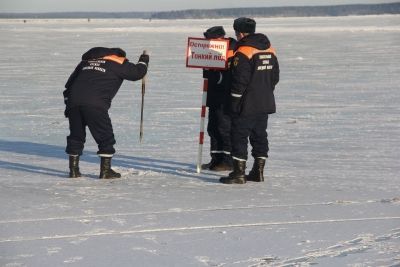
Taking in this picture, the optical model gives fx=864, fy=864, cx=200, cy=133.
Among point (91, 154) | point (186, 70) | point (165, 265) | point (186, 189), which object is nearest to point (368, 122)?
point (91, 154)

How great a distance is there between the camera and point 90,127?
8.41m

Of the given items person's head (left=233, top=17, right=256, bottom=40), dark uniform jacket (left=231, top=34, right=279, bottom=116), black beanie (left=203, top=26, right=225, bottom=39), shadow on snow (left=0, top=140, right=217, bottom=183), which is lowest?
shadow on snow (left=0, top=140, right=217, bottom=183)

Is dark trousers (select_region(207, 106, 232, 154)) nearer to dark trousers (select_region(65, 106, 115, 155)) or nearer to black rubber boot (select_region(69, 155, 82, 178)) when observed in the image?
dark trousers (select_region(65, 106, 115, 155))

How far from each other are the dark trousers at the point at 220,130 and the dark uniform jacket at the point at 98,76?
110 centimetres

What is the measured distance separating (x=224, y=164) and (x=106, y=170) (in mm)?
1367

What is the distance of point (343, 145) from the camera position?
1069cm

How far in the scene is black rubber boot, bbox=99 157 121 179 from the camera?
8492mm

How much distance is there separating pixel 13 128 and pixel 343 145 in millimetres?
4713

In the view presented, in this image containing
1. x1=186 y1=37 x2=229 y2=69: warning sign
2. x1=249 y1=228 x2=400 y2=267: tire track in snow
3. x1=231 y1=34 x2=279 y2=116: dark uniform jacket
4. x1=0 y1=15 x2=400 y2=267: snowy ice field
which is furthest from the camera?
x1=186 y1=37 x2=229 y2=69: warning sign

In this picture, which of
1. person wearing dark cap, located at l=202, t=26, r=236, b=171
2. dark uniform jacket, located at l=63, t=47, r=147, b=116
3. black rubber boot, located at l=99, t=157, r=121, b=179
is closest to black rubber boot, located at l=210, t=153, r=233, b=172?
person wearing dark cap, located at l=202, t=26, r=236, b=171

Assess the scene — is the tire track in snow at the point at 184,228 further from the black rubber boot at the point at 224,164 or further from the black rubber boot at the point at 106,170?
the black rubber boot at the point at 224,164

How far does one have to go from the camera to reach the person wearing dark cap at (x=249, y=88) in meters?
8.06

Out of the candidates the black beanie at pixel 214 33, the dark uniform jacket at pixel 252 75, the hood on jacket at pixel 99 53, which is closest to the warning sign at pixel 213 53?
the black beanie at pixel 214 33

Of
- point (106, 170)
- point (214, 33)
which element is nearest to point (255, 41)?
point (214, 33)
